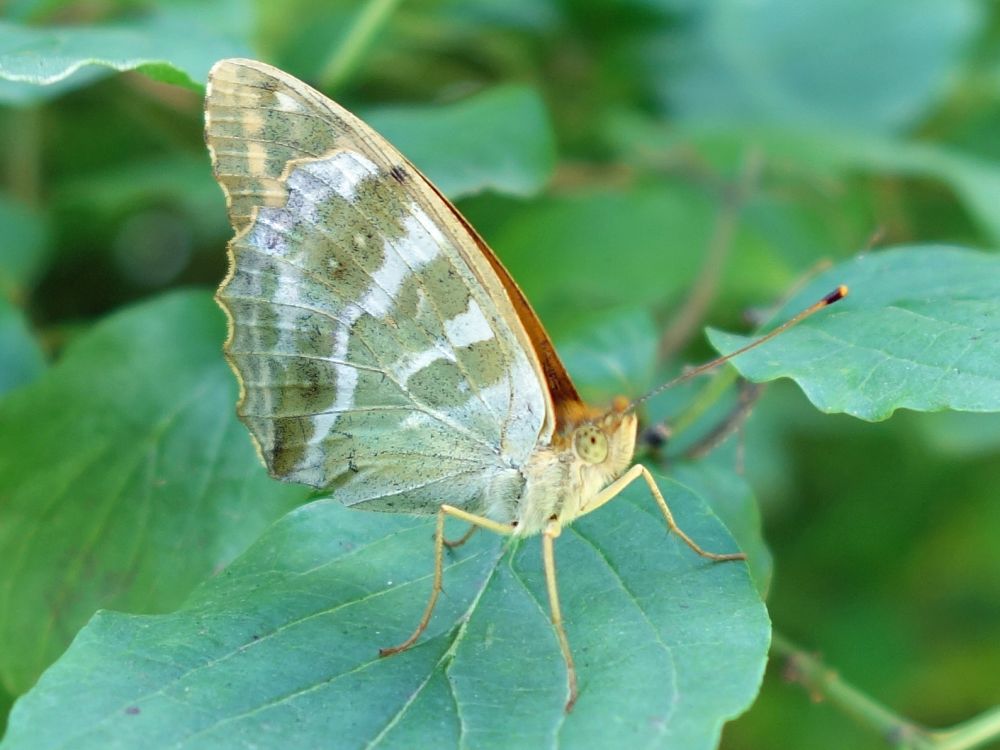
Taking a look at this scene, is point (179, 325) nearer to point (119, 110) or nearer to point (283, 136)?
point (283, 136)

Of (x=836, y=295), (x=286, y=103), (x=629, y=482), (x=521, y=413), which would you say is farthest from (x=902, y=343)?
(x=286, y=103)

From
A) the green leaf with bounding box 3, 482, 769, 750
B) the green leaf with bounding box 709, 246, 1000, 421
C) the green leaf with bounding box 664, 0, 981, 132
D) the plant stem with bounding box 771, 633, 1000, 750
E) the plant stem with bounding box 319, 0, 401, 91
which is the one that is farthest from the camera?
the green leaf with bounding box 664, 0, 981, 132

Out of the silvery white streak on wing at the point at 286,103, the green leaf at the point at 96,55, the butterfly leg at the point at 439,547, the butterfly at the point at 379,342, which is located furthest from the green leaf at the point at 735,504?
the green leaf at the point at 96,55

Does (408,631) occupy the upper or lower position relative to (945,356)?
lower

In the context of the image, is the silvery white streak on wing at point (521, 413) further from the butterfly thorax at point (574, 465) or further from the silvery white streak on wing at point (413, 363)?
the silvery white streak on wing at point (413, 363)

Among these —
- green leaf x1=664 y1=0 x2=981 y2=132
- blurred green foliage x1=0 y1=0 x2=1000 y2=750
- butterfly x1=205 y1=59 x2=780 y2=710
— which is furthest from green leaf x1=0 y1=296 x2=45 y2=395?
green leaf x1=664 y1=0 x2=981 y2=132

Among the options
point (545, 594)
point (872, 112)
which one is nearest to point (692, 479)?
point (545, 594)

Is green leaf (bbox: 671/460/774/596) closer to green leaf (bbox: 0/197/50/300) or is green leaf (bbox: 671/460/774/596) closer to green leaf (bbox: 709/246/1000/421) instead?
green leaf (bbox: 709/246/1000/421)
